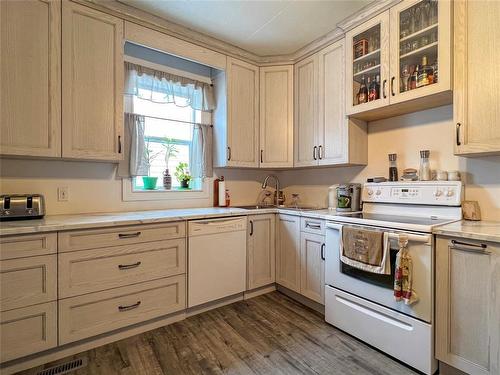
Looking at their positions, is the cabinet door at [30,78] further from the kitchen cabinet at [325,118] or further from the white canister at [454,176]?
the white canister at [454,176]

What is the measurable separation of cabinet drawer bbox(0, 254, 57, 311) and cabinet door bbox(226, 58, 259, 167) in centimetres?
→ 178

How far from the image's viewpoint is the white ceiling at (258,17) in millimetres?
2145

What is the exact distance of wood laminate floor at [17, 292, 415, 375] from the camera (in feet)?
5.41

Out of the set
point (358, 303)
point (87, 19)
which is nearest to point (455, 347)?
point (358, 303)

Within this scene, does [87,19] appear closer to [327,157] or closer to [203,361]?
[327,157]

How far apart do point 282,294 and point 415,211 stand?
1.52m

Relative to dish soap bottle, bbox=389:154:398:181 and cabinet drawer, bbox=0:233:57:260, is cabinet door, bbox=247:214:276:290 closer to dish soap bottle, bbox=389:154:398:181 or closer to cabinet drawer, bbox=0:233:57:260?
dish soap bottle, bbox=389:154:398:181

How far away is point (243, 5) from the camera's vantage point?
2.16 meters

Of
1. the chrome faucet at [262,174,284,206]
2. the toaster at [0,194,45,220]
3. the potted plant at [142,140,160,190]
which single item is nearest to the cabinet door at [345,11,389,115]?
the chrome faucet at [262,174,284,206]

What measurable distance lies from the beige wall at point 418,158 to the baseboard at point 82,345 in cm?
201

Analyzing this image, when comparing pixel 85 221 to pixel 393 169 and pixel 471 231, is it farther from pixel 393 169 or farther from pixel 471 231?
pixel 393 169

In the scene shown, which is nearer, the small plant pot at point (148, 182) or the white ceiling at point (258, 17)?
the white ceiling at point (258, 17)

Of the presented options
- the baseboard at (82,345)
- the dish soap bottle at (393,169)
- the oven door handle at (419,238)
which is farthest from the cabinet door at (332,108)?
the baseboard at (82,345)

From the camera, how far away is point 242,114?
9.66ft
